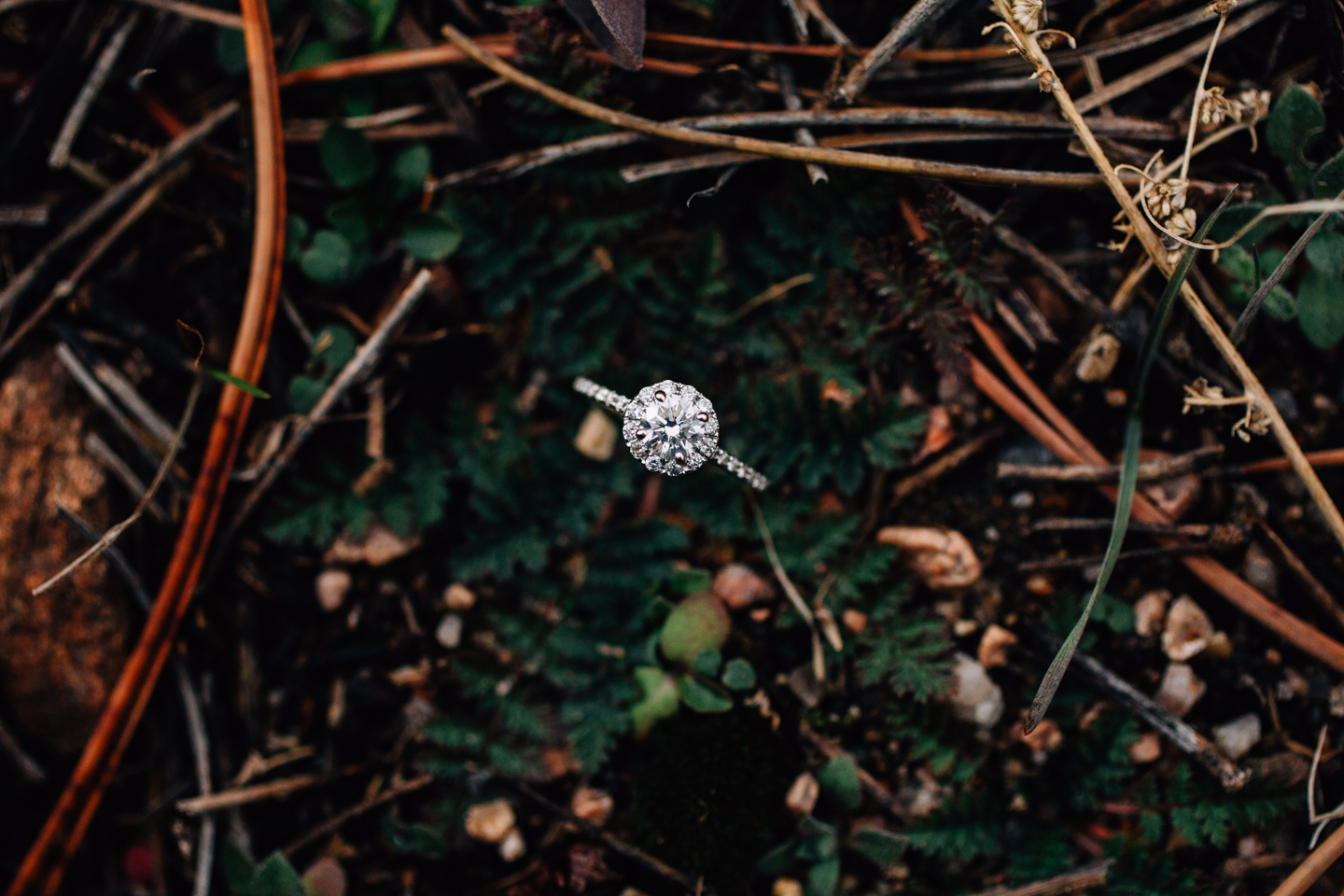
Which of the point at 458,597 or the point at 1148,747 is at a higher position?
the point at 458,597

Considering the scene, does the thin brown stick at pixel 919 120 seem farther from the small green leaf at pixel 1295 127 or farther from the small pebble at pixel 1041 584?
the small pebble at pixel 1041 584

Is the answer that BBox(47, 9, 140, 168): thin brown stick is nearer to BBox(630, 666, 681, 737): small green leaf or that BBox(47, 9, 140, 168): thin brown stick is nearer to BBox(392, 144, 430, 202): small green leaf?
BBox(392, 144, 430, 202): small green leaf

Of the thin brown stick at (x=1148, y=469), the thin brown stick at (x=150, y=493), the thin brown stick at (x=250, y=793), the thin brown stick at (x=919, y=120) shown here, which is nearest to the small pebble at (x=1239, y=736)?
the thin brown stick at (x=1148, y=469)

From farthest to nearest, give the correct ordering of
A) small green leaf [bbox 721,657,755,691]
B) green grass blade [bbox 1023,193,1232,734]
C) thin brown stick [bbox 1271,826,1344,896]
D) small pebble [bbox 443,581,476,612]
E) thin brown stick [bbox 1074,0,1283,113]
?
small pebble [bbox 443,581,476,612], small green leaf [bbox 721,657,755,691], thin brown stick [bbox 1074,0,1283,113], thin brown stick [bbox 1271,826,1344,896], green grass blade [bbox 1023,193,1232,734]

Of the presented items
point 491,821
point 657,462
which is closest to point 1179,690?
point 657,462

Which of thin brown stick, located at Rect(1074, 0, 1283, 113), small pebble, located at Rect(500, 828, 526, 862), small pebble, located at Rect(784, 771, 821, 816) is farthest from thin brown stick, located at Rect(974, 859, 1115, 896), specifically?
thin brown stick, located at Rect(1074, 0, 1283, 113)

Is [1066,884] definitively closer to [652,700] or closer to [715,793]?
[715,793]
